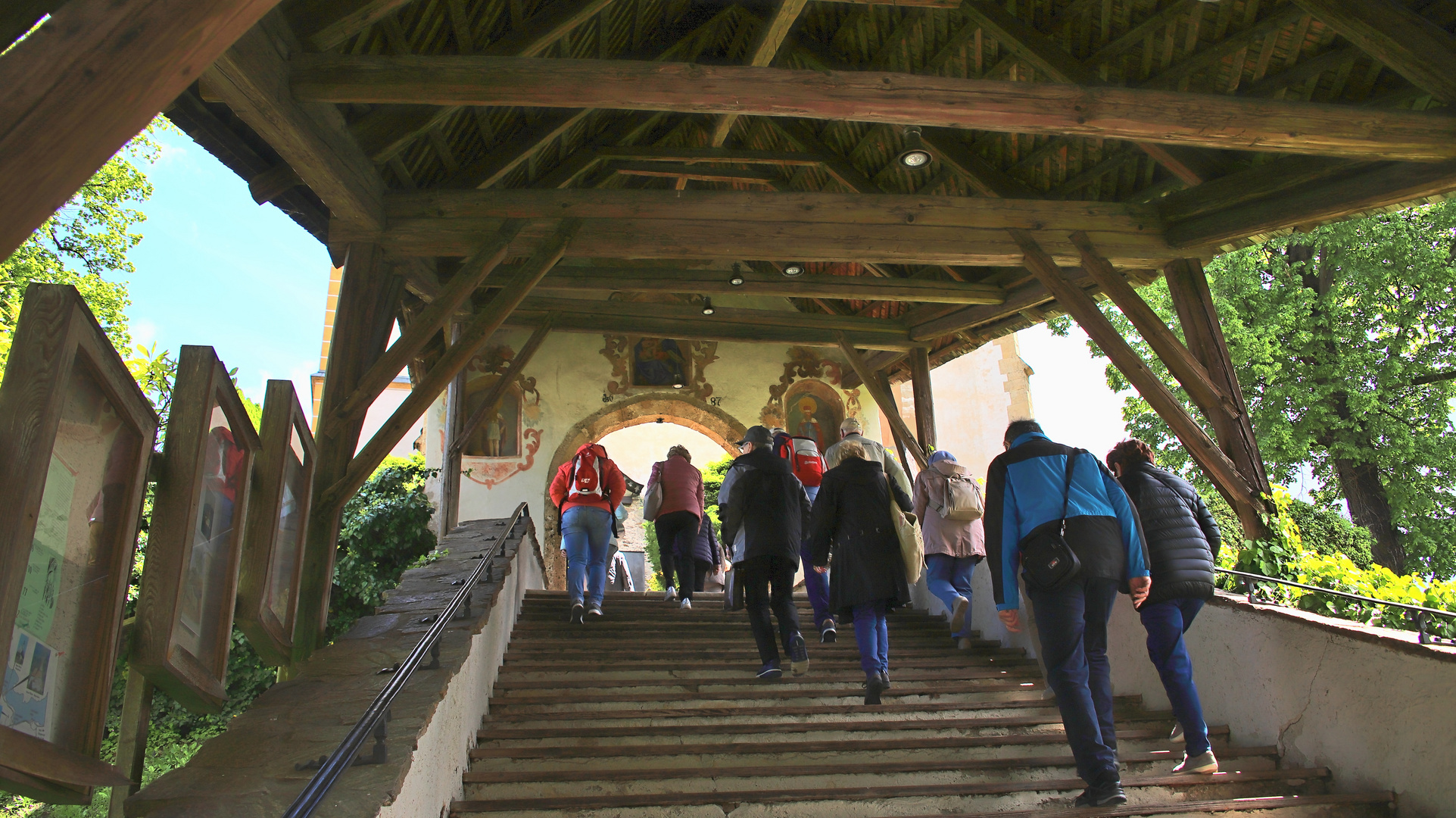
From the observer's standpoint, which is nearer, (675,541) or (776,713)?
(776,713)

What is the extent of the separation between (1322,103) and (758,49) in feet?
12.4

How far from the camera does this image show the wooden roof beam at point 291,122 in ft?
16.3

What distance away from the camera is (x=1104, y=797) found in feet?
11.8

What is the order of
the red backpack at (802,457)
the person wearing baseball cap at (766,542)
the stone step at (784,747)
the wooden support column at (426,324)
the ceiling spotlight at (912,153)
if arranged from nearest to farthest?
the stone step at (784,747), the person wearing baseball cap at (766,542), the wooden support column at (426,324), the red backpack at (802,457), the ceiling spotlight at (912,153)

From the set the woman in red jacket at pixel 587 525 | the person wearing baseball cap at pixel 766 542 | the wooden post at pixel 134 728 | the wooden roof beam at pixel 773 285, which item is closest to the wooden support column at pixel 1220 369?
the wooden roof beam at pixel 773 285

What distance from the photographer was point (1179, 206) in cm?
807

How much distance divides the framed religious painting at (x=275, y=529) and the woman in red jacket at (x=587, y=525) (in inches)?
112

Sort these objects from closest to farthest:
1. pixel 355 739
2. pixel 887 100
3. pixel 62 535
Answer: pixel 62 535, pixel 355 739, pixel 887 100

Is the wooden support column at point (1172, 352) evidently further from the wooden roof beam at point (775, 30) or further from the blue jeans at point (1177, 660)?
the blue jeans at point (1177, 660)

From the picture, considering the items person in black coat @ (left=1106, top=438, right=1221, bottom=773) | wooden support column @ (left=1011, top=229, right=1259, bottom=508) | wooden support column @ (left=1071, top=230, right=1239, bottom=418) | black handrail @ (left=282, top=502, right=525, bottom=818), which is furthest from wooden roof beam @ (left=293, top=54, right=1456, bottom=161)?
black handrail @ (left=282, top=502, right=525, bottom=818)

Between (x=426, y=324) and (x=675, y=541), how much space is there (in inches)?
100

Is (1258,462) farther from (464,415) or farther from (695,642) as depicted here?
(464,415)

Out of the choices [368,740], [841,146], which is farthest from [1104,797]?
[841,146]

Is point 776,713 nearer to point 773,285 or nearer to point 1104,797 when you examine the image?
point 1104,797
